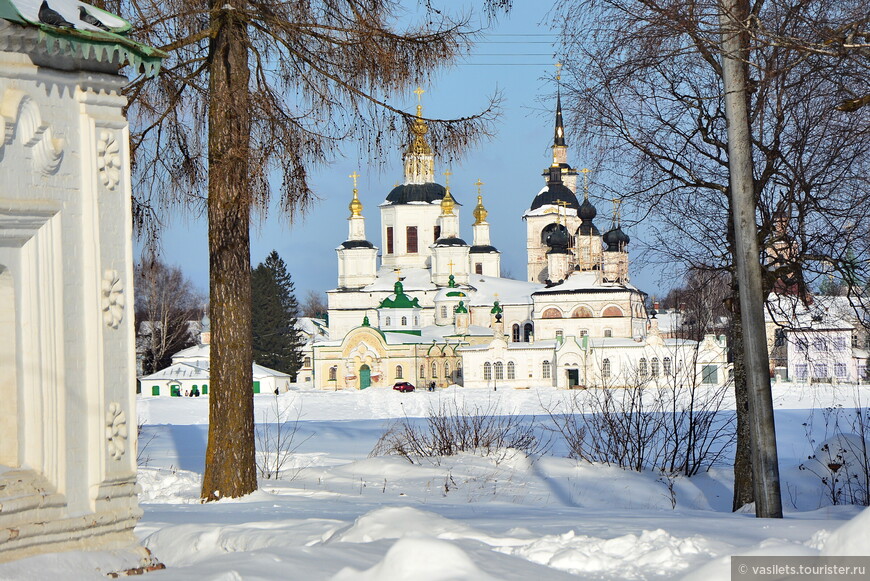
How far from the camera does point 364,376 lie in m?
71.6

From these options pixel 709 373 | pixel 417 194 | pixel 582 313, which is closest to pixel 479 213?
pixel 417 194

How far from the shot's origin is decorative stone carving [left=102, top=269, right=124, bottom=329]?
223 inches

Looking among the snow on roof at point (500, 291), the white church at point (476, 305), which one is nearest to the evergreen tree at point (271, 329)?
the white church at point (476, 305)

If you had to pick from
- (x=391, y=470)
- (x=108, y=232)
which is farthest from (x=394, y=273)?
(x=108, y=232)

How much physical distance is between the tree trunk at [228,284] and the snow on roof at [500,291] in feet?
241

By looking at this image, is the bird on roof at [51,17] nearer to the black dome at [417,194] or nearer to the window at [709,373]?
the window at [709,373]

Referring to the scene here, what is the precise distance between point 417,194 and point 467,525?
8387 centimetres

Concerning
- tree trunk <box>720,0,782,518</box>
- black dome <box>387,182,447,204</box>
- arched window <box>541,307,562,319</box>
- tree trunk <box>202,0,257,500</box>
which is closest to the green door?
arched window <box>541,307,562,319</box>

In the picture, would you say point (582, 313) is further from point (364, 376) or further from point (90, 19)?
point (90, 19)

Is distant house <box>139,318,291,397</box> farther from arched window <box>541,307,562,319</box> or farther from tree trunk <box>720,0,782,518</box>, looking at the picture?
tree trunk <box>720,0,782,518</box>

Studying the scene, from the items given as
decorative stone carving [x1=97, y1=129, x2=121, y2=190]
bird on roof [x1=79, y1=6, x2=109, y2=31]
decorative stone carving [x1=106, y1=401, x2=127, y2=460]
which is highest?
bird on roof [x1=79, y1=6, x2=109, y2=31]

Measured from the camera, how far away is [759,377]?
26.5 ft

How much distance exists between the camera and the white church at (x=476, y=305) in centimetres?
6725

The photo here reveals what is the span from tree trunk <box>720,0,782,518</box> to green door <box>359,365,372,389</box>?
63.8 metres
